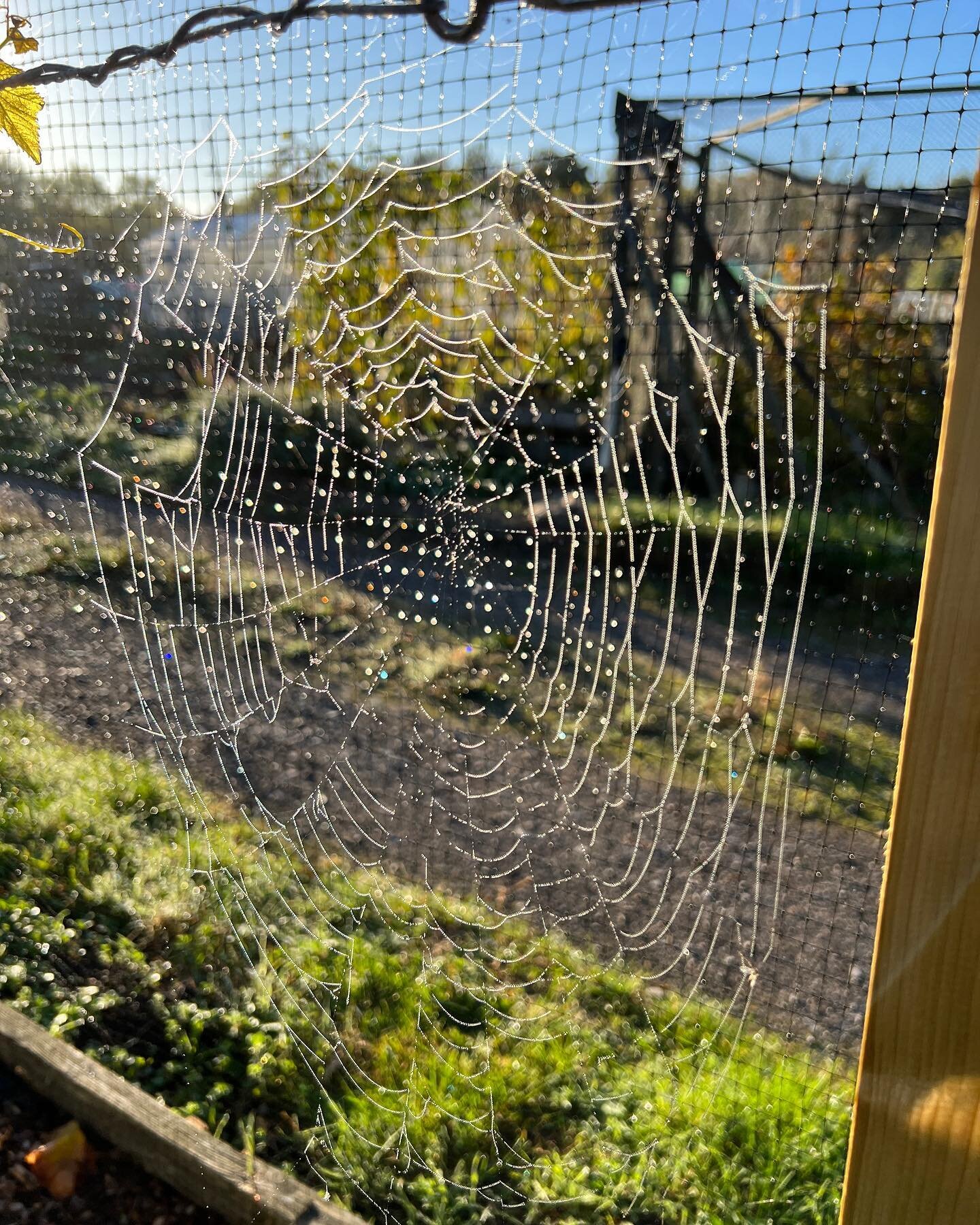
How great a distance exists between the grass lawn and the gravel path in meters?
0.15

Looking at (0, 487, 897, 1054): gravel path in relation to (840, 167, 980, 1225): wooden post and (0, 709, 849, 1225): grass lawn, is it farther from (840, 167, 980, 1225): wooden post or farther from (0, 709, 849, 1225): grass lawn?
(840, 167, 980, 1225): wooden post

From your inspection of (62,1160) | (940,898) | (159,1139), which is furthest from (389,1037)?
(940,898)

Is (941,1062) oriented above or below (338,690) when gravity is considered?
above

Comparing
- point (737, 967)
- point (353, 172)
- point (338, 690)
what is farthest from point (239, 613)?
point (737, 967)

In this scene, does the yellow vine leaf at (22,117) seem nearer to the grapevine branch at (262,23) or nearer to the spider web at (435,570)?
the grapevine branch at (262,23)

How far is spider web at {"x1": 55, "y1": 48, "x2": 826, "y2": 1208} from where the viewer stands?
1865 mm

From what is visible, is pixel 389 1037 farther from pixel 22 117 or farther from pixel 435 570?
pixel 22 117

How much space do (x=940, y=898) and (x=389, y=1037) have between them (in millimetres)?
1479

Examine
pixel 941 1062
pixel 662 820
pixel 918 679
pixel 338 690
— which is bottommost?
pixel 662 820

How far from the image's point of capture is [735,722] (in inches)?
133

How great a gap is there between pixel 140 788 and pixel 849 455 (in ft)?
8.70

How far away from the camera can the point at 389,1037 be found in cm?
185

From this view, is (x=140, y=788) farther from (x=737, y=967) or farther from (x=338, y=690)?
(x=737, y=967)

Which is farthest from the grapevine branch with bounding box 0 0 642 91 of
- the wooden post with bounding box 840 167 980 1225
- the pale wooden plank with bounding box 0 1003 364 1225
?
the pale wooden plank with bounding box 0 1003 364 1225
